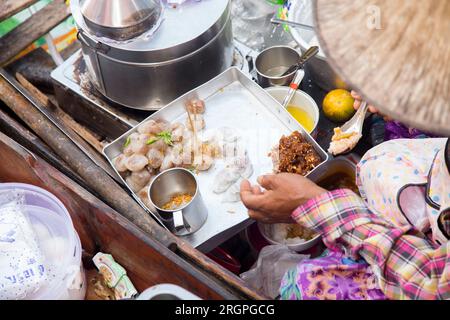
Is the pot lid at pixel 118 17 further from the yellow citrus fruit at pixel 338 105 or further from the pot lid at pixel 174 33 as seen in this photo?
the yellow citrus fruit at pixel 338 105

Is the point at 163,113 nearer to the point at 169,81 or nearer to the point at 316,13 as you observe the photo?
the point at 169,81

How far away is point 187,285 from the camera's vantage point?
1.46 meters

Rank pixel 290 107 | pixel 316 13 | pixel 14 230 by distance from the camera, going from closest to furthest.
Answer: pixel 316 13 → pixel 14 230 → pixel 290 107

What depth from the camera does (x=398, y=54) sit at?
84 cm

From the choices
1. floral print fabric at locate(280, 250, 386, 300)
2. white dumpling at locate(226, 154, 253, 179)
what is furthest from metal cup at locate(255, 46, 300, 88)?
floral print fabric at locate(280, 250, 386, 300)

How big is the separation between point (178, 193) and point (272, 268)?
53cm

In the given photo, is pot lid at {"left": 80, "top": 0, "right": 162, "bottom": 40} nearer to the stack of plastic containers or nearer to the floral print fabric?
the stack of plastic containers

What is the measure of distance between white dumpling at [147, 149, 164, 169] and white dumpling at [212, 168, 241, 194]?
10.6 inches

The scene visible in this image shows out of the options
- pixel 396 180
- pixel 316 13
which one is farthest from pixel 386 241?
pixel 316 13

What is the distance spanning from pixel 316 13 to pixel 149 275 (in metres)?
1.07

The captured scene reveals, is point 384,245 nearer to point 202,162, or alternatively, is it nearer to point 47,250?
point 202,162

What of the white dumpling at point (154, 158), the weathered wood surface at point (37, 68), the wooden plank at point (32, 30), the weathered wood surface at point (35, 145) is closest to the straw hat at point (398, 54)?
the white dumpling at point (154, 158)

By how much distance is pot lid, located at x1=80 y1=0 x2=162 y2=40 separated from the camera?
1979 mm

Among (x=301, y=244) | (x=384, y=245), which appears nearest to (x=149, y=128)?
(x=301, y=244)
